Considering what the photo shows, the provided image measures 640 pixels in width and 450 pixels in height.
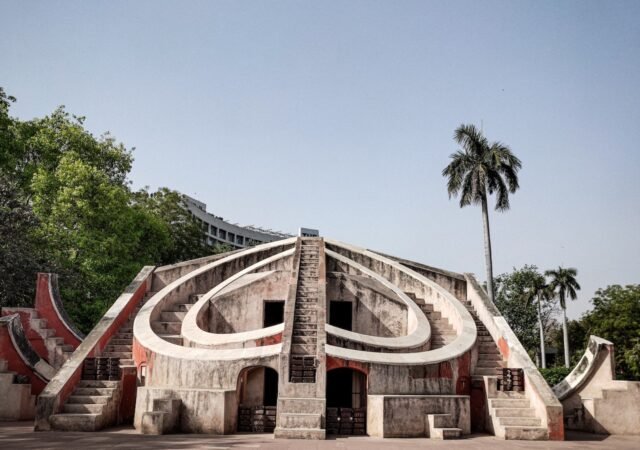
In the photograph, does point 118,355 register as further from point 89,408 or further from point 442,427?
point 442,427

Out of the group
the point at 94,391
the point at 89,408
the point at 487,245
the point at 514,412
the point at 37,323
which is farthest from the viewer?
the point at 487,245

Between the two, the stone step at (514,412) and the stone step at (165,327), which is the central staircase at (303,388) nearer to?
the stone step at (165,327)

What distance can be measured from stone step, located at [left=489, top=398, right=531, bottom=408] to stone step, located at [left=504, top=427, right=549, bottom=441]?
887 millimetres

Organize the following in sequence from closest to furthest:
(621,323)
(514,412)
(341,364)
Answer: (341,364) < (514,412) < (621,323)

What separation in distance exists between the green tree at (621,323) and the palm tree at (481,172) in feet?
26.0

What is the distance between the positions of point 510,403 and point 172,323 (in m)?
7.94

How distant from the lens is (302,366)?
10344 millimetres

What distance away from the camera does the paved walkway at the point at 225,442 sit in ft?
27.2

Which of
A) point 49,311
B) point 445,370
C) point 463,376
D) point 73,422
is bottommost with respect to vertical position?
point 73,422

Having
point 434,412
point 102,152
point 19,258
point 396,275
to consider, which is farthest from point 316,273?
point 102,152

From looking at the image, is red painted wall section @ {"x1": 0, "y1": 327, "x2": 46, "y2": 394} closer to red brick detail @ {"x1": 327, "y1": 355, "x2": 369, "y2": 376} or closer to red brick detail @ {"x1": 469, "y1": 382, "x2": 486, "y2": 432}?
red brick detail @ {"x1": 327, "y1": 355, "x2": 369, "y2": 376}

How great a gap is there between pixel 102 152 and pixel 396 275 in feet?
47.7

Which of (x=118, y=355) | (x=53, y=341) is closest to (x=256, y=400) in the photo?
(x=118, y=355)

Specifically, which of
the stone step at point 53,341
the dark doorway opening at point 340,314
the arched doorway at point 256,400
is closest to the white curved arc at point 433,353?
the arched doorway at point 256,400
